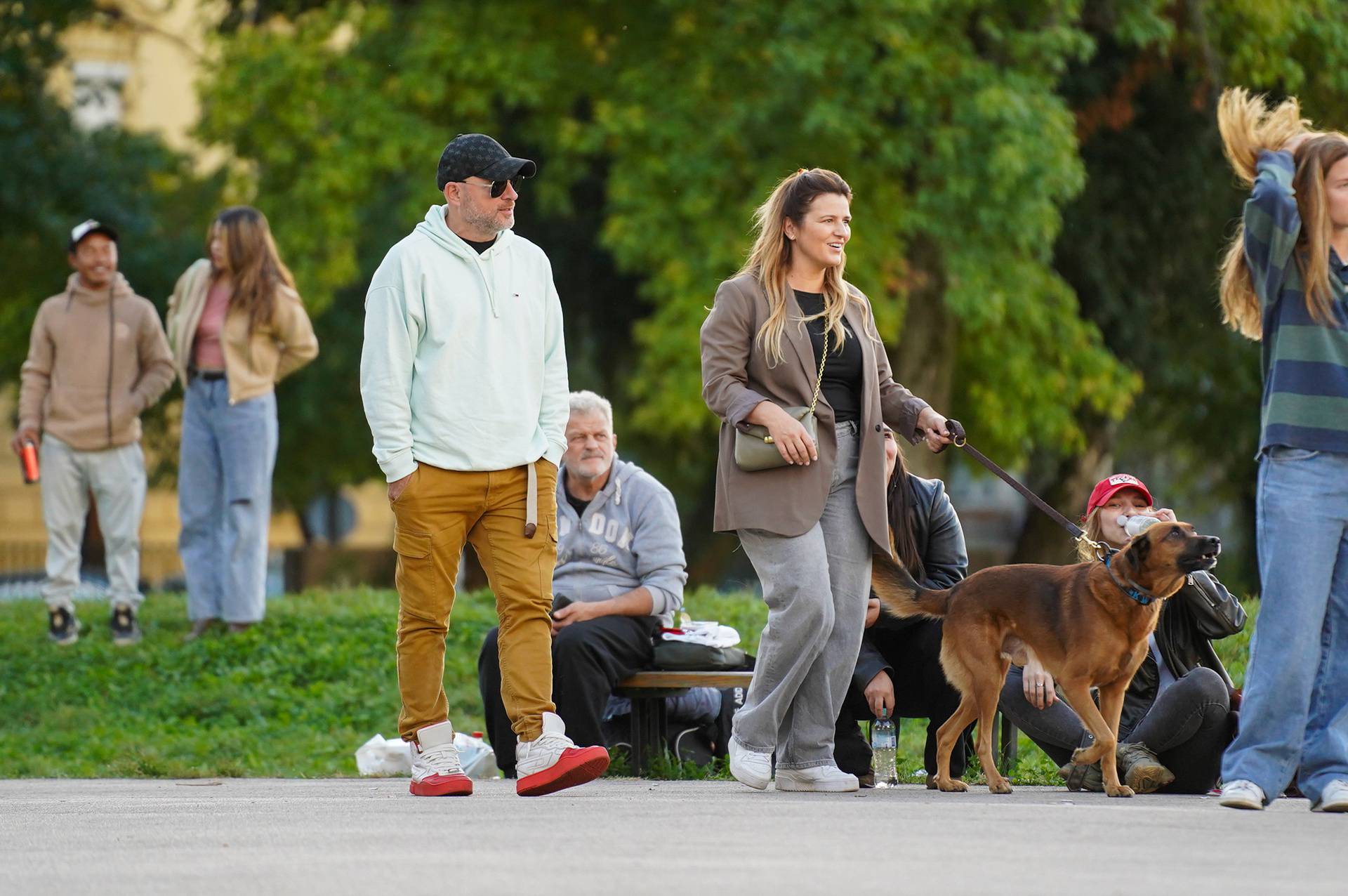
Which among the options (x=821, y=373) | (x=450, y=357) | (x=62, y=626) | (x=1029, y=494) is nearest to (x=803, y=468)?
(x=821, y=373)

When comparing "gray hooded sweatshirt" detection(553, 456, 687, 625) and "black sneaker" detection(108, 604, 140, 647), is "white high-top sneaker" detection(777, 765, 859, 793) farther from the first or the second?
"black sneaker" detection(108, 604, 140, 647)

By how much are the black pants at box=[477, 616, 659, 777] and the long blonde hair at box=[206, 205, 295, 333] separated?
13.3 feet

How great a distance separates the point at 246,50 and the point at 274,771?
Answer: 12.3 meters

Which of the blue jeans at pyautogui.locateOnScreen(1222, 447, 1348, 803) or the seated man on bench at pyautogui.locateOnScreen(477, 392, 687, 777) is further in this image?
the seated man on bench at pyautogui.locateOnScreen(477, 392, 687, 777)

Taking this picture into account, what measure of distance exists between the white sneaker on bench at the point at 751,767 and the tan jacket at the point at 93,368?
6.12 m

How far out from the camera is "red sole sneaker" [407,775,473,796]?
276 inches

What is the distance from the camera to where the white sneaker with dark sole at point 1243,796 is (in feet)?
20.2

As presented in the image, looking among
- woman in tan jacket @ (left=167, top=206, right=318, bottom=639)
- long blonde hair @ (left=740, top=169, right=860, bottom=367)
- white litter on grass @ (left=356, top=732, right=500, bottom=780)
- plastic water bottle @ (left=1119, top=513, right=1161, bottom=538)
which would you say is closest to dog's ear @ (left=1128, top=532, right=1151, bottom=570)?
plastic water bottle @ (left=1119, top=513, right=1161, bottom=538)

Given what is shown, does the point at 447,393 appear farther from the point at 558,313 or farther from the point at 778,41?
the point at 778,41

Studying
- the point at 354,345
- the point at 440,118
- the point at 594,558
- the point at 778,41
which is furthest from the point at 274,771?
the point at 354,345

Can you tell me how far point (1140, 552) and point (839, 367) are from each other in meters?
1.20

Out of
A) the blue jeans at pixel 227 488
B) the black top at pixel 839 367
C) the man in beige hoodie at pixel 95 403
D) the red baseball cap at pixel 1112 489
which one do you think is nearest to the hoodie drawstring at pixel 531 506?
the black top at pixel 839 367

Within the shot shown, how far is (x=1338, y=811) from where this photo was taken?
20.2 feet

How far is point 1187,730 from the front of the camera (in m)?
7.25
